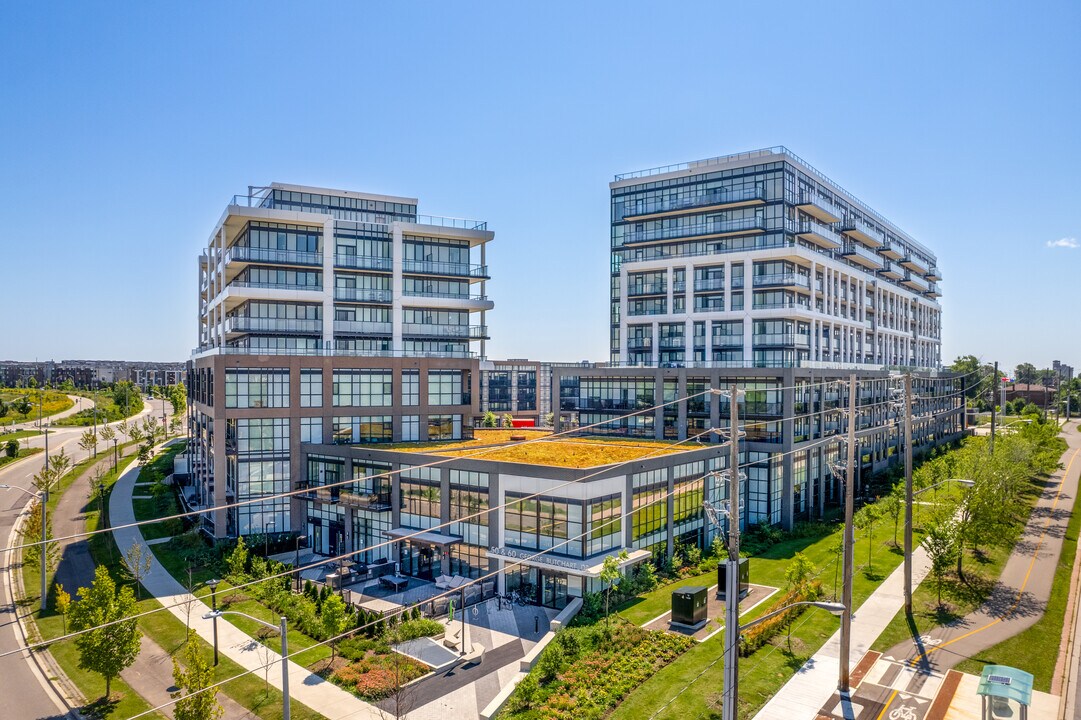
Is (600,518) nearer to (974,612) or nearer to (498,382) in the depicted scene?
(974,612)

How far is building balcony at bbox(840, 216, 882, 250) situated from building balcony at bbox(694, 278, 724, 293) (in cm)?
2033

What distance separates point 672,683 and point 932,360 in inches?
3997

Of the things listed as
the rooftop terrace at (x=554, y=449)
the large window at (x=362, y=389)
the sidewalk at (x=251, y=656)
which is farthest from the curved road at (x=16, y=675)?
the large window at (x=362, y=389)

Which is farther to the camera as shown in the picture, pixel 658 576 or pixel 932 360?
pixel 932 360

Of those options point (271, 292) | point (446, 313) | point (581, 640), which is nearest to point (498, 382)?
point (446, 313)

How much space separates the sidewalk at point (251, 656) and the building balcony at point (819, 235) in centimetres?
5626

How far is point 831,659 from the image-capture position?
98.0ft

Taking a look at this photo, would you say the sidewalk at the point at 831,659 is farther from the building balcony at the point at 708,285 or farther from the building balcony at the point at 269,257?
the building balcony at the point at 269,257

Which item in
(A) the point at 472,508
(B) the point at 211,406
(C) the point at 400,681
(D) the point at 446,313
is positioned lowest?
(C) the point at 400,681

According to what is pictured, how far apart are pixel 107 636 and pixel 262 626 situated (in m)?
8.79

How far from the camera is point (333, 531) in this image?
1997 inches

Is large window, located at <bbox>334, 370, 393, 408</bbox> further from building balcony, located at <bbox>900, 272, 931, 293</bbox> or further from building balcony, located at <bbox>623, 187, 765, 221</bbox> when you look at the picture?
building balcony, located at <bbox>900, 272, 931, 293</bbox>

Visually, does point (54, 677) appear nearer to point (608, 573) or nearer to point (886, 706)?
point (608, 573)

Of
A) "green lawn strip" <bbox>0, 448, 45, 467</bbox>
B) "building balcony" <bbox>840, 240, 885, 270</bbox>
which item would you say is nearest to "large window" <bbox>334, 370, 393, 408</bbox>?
"green lawn strip" <bbox>0, 448, 45, 467</bbox>
